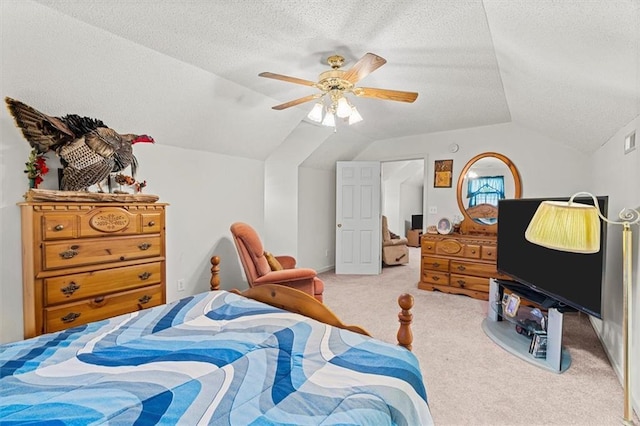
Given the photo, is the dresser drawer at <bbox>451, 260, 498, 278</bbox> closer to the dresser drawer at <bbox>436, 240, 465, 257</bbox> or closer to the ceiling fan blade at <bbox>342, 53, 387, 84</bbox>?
the dresser drawer at <bbox>436, 240, 465, 257</bbox>

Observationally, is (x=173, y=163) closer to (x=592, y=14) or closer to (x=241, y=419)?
(x=241, y=419)

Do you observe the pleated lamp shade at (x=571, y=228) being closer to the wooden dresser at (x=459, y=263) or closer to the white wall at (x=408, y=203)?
the wooden dresser at (x=459, y=263)

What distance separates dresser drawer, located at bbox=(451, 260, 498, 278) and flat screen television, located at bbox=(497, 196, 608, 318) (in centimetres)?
65

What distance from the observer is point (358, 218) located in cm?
541

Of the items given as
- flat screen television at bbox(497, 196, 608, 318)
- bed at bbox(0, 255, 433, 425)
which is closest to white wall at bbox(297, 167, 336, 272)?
flat screen television at bbox(497, 196, 608, 318)

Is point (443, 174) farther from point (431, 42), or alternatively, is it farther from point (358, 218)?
point (431, 42)

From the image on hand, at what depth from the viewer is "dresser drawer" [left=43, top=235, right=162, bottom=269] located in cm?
196

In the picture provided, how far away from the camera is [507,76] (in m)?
2.48

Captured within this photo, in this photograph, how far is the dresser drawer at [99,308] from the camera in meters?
1.95

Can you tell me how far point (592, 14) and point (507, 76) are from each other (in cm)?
133

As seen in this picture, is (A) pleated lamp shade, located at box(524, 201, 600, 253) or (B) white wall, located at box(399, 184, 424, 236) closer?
(A) pleated lamp shade, located at box(524, 201, 600, 253)

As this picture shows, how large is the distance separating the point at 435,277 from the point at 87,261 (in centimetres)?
405

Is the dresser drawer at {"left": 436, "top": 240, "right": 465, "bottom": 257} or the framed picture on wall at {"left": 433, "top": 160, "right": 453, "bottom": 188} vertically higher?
the framed picture on wall at {"left": 433, "top": 160, "right": 453, "bottom": 188}

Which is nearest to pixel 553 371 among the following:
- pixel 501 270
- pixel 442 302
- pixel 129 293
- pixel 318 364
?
pixel 501 270
